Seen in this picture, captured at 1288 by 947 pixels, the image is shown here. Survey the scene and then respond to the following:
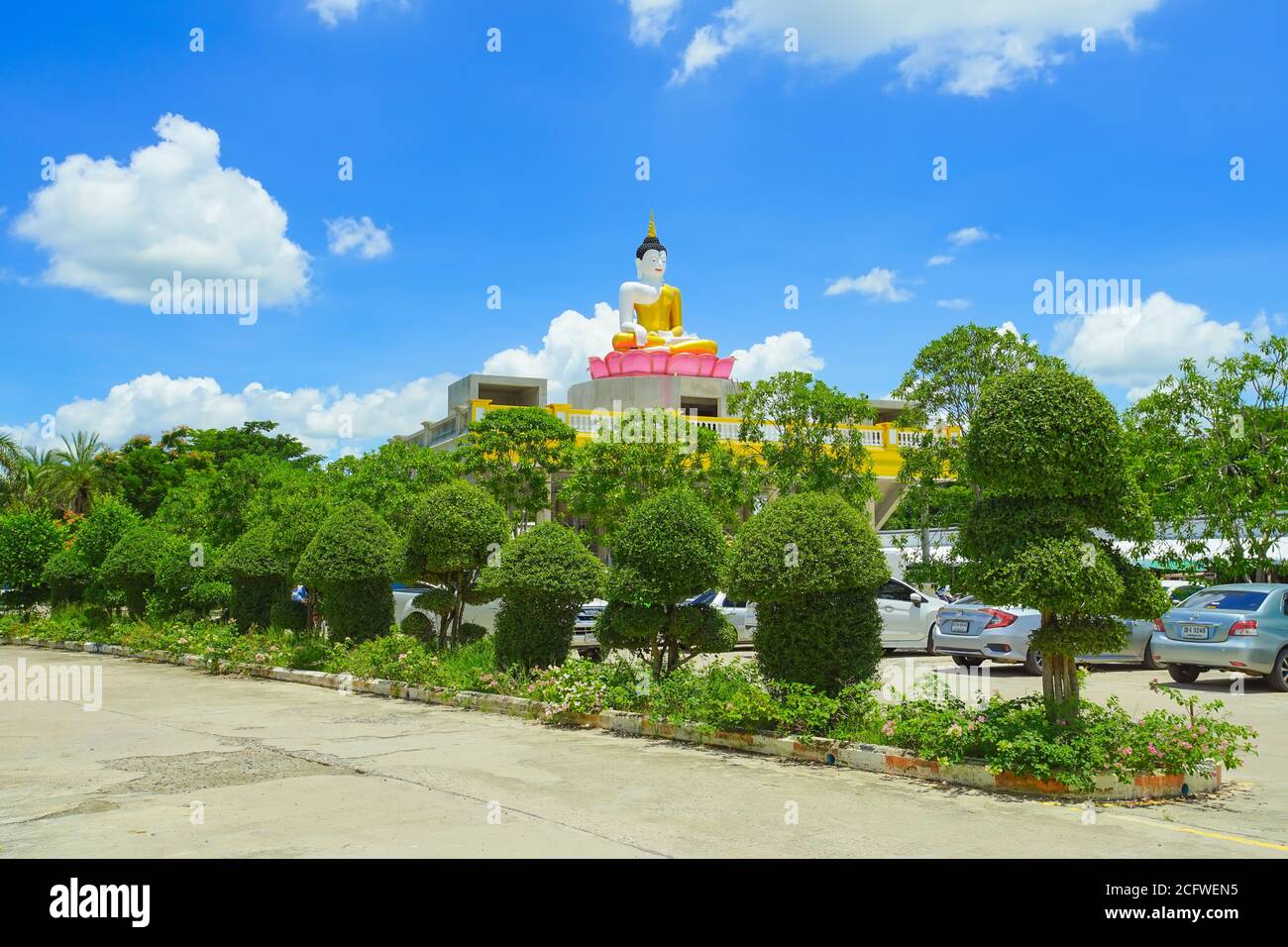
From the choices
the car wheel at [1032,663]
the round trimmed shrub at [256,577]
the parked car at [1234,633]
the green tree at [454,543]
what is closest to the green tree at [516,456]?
the round trimmed shrub at [256,577]

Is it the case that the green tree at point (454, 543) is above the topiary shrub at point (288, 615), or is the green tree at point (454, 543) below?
above

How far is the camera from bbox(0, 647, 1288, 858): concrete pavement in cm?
621

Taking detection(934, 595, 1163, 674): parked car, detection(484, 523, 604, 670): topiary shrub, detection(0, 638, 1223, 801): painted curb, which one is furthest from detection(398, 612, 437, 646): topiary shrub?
detection(934, 595, 1163, 674): parked car

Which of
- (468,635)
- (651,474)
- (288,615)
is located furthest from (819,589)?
(651,474)

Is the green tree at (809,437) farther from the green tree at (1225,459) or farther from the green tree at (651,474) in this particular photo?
the green tree at (1225,459)

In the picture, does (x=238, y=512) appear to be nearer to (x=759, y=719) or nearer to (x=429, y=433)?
(x=429, y=433)

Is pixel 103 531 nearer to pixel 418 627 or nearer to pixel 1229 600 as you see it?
pixel 418 627

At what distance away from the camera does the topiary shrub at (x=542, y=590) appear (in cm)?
1292

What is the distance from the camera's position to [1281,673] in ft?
46.1

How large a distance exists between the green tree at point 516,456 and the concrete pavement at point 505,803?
1479cm

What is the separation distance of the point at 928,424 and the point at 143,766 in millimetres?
17596

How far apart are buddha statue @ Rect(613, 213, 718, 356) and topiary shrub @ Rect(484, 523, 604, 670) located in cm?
2728

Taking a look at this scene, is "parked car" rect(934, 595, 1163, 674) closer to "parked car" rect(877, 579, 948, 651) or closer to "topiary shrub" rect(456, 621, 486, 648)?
"parked car" rect(877, 579, 948, 651)
